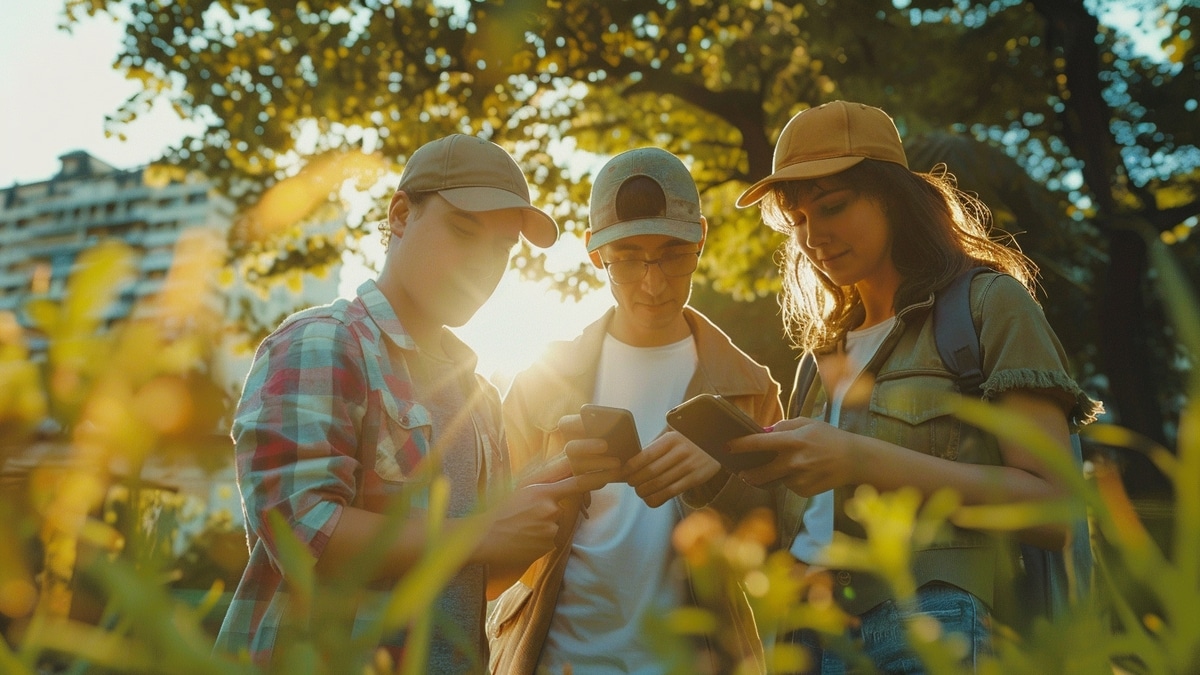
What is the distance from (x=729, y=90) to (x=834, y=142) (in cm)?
952

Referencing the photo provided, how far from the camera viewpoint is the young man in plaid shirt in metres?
1.77

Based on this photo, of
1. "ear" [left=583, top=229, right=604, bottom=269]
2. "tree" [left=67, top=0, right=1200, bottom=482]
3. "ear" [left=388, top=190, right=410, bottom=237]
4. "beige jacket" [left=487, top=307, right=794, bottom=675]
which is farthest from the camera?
"tree" [left=67, top=0, right=1200, bottom=482]

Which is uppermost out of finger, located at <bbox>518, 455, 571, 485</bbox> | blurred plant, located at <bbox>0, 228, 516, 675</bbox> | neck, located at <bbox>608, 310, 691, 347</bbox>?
neck, located at <bbox>608, 310, 691, 347</bbox>

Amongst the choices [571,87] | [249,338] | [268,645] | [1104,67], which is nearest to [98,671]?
[268,645]

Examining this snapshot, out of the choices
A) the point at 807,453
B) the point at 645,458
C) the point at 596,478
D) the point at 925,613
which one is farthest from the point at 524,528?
the point at 925,613

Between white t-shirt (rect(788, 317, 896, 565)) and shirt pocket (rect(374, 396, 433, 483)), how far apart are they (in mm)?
989

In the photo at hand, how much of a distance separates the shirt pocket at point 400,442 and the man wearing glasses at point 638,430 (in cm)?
38

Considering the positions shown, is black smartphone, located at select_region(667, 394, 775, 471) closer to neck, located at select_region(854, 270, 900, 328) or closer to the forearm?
the forearm

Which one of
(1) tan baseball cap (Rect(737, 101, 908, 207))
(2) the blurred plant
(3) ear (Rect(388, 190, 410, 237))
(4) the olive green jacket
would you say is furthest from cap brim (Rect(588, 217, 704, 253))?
(2) the blurred plant

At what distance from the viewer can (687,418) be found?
2.11m

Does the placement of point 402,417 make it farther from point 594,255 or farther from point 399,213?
point 594,255

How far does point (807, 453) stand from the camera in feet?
6.14

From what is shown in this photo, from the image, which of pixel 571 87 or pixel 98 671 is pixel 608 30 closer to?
pixel 571 87

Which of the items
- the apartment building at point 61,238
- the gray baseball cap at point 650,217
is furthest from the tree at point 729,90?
the apartment building at point 61,238
